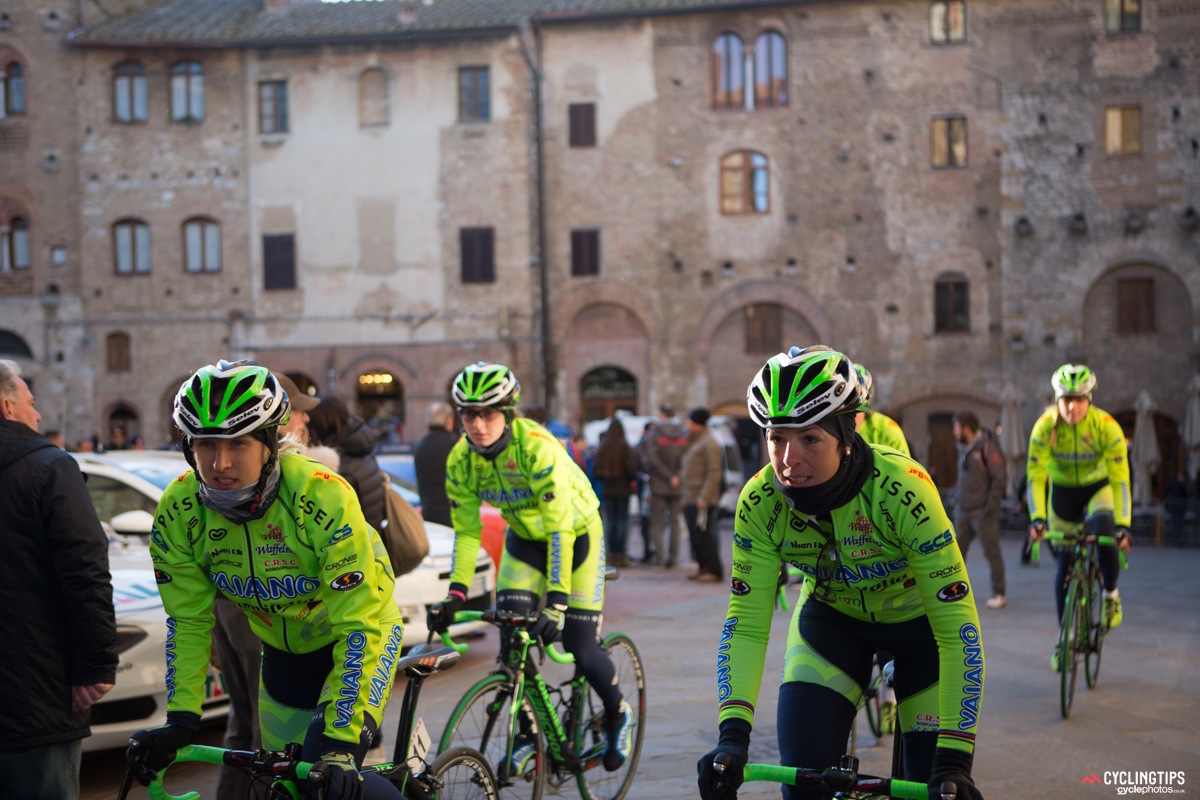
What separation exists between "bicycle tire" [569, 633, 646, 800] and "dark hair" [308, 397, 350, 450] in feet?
5.64

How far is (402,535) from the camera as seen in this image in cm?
645

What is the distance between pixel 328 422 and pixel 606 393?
2826cm

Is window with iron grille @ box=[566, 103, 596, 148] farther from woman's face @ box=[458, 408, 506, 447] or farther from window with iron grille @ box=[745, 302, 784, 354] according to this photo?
woman's face @ box=[458, 408, 506, 447]

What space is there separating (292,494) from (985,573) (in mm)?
14049

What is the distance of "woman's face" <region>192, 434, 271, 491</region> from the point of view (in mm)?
3756

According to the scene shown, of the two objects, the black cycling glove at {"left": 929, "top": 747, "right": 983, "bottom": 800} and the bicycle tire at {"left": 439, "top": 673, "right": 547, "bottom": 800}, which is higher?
the black cycling glove at {"left": 929, "top": 747, "right": 983, "bottom": 800}

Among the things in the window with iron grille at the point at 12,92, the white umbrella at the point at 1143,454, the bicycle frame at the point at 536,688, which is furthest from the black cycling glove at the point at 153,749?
the window with iron grille at the point at 12,92

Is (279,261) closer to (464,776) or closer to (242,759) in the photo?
(464,776)

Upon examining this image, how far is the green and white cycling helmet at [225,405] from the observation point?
12.2 feet

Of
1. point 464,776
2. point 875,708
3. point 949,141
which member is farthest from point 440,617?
point 949,141

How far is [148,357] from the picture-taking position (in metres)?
35.1

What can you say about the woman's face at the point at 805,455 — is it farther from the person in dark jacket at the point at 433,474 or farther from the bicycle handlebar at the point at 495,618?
the person in dark jacket at the point at 433,474

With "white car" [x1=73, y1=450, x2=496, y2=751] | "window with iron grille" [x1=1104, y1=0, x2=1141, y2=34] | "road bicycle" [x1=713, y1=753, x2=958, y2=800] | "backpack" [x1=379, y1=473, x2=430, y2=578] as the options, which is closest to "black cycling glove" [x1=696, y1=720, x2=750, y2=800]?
"road bicycle" [x1=713, y1=753, x2=958, y2=800]

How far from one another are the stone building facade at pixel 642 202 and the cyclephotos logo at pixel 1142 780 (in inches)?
1066
